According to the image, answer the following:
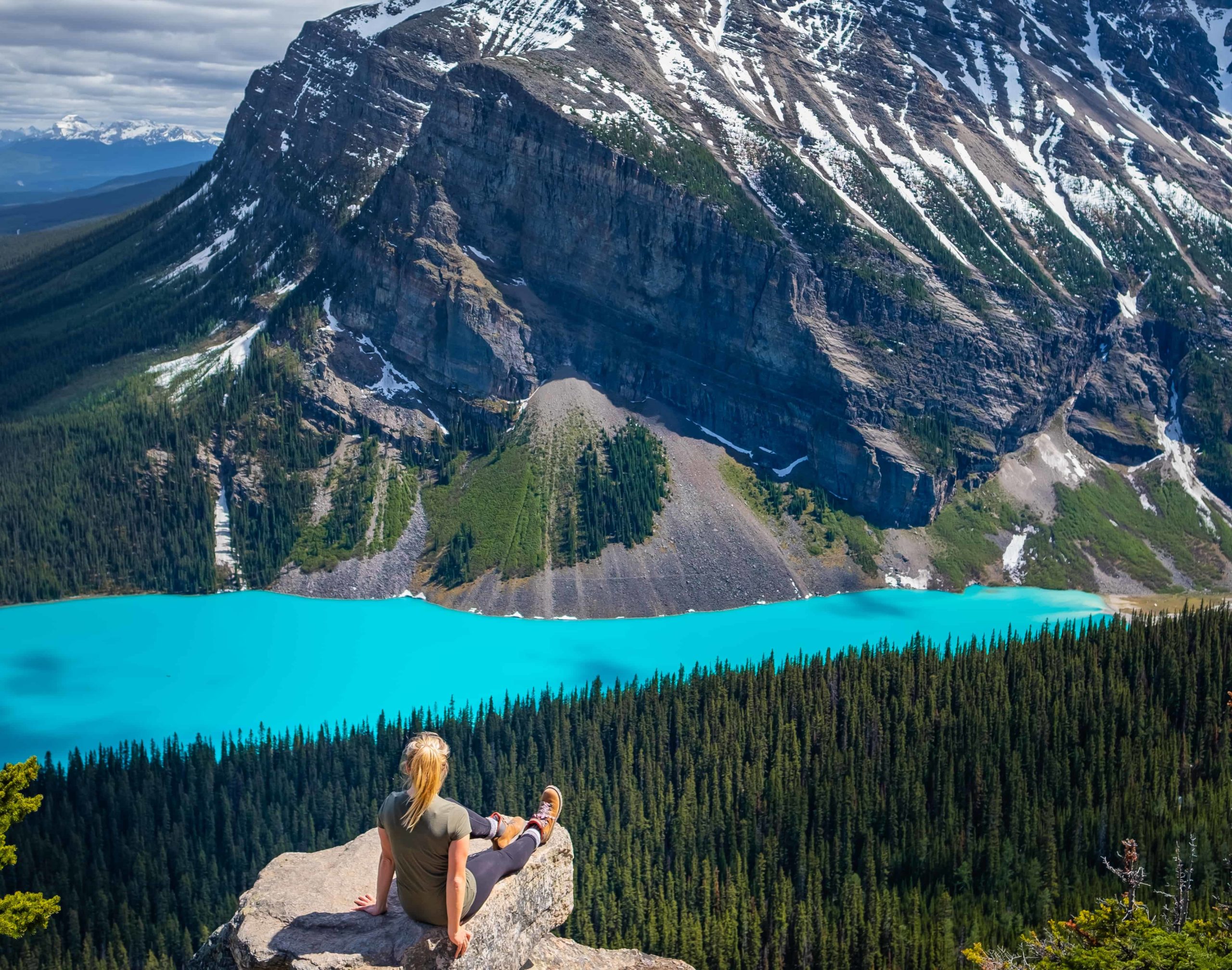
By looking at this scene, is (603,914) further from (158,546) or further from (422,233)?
(422,233)

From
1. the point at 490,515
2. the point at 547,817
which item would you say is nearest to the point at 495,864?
the point at 547,817

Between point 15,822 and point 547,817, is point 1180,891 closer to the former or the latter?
point 547,817

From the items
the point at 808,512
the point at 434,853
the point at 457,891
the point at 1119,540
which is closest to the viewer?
the point at 457,891

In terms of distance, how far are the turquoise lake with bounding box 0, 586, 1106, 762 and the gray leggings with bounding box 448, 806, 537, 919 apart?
99.2 m

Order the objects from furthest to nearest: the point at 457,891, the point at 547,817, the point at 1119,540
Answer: the point at 1119,540 → the point at 547,817 → the point at 457,891

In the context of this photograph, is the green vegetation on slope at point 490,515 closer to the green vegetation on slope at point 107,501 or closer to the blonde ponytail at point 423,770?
the green vegetation on slope at point 107,501

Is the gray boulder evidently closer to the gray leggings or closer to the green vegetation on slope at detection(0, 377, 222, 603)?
the gray leggings

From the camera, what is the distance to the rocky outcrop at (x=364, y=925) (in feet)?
71.1

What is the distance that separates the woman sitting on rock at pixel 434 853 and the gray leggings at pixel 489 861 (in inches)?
0.6

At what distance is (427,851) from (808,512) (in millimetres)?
165423

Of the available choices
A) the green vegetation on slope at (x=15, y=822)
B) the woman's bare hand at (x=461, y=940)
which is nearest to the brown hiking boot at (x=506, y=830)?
the woman's bare hand at (x=461, y=940)

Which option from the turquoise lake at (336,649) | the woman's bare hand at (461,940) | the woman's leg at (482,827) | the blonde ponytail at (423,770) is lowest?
the turquoise lake at (336,649)

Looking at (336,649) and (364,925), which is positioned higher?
(364,925)

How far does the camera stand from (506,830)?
23.2m
